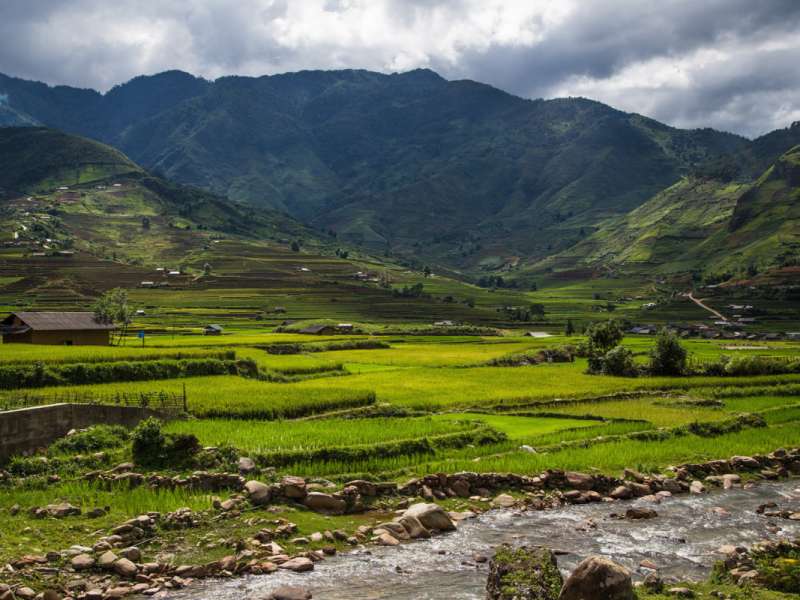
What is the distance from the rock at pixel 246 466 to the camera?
25578mm

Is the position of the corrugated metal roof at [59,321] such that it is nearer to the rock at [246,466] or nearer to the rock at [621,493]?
A: the rock at [246,466]

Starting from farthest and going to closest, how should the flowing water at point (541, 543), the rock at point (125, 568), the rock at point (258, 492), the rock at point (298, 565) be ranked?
the rock at point (258, 492) < the rock at point (298, 565) < the flowing water at point (541, 543) < the rock at point (125, 568)

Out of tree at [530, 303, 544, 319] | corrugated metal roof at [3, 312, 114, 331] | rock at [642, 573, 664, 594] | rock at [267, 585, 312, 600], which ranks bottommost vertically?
rock at [267, 585, 312, 600]

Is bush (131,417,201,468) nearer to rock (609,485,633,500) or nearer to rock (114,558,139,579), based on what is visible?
rock (114,558,139,579)

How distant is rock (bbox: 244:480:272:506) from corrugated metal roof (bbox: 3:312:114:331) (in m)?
53.5

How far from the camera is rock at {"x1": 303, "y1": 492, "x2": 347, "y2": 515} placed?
23.6m

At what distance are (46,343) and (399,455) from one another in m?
52.0

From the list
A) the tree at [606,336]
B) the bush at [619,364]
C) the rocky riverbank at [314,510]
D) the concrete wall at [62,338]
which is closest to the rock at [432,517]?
the rocky riverbank at [314,510]

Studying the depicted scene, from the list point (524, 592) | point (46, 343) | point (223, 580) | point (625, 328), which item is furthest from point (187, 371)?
point (625, 328)

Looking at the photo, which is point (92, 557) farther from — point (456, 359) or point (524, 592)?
point (456, 359)

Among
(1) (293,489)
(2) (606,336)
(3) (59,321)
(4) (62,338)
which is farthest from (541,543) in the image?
(2) (606,336)

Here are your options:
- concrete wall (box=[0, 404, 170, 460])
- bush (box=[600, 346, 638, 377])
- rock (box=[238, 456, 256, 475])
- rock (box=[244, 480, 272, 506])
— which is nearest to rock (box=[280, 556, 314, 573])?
rock (box=[244, 480, 272, 506])

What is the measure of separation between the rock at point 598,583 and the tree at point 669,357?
187 feet

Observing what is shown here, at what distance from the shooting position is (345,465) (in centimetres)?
2823
